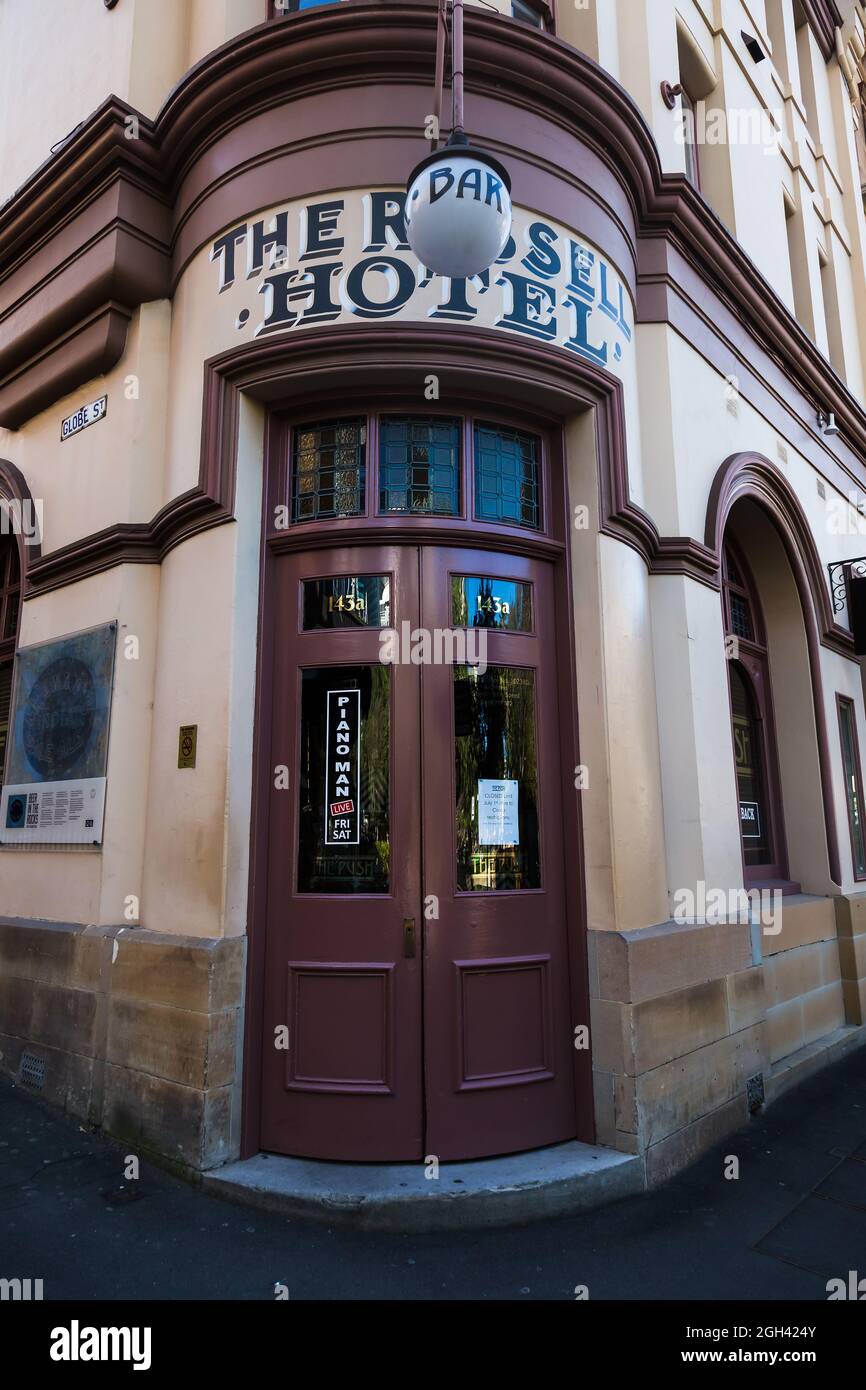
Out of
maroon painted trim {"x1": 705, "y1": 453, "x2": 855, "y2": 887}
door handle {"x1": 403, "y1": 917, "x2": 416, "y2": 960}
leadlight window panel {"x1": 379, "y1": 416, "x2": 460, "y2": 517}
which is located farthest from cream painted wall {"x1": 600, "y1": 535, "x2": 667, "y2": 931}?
maroon painted trim {"x1": 705, "y1": 453, "x2": 855, "y2": 887}

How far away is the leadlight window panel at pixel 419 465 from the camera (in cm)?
491

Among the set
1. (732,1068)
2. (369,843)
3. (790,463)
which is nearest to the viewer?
(369,843)

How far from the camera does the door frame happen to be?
4648 millimetres

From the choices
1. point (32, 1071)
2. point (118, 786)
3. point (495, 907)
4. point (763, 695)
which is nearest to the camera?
point (495, 907)

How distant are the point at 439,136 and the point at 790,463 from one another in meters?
5.00

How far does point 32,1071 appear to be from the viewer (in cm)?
557

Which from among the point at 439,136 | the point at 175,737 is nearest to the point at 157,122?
the point at 439,136

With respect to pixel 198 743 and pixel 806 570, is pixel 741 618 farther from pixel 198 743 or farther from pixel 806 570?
pixel 198 743

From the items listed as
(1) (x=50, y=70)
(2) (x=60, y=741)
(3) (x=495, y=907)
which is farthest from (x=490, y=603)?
(1) (x=50, y=70)

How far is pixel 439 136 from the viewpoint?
4.94 metres

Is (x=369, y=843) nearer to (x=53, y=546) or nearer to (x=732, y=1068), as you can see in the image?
(x=732, y=1068)

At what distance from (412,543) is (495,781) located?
1432 millimetres
